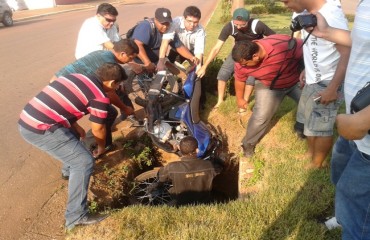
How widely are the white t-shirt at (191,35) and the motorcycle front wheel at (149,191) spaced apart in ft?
8.04

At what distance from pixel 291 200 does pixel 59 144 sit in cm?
233

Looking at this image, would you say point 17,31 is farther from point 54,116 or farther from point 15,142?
point 54,116

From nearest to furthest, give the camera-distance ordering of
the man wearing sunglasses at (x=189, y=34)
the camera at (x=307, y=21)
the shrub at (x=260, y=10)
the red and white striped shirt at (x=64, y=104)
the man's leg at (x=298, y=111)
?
the camera at (x=307, y=21), the red and white striped shirt at (x=64, y=104), the man's leg at (x=298, y=111), the man wearing sunglasses at (x=189, y=34), the shrub at (x=260, y=10)

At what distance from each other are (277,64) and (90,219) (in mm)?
2658

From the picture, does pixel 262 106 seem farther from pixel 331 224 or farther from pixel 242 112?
pixel 331 224

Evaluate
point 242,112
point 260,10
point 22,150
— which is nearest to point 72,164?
point 22,150

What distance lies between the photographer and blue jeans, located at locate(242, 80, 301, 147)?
4.11m

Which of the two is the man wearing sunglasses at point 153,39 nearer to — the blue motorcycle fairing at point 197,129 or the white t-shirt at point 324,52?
the blue motorcycle fairing at point 197,129

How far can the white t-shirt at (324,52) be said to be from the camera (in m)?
2.87

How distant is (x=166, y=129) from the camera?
4305 mm

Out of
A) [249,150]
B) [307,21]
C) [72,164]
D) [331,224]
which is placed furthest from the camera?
[249,150]

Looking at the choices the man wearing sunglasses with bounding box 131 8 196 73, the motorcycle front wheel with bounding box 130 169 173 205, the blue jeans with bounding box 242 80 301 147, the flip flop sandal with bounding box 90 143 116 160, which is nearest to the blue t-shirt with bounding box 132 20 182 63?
the man wearing sunglasses with bounding box 131 8 196 73

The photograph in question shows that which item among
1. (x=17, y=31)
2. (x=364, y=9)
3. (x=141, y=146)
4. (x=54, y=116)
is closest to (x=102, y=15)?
(x=141, y=146)

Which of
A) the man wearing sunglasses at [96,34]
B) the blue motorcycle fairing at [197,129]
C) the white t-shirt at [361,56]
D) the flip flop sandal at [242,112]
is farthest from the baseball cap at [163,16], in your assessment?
the white t-shirt at [361,56]
